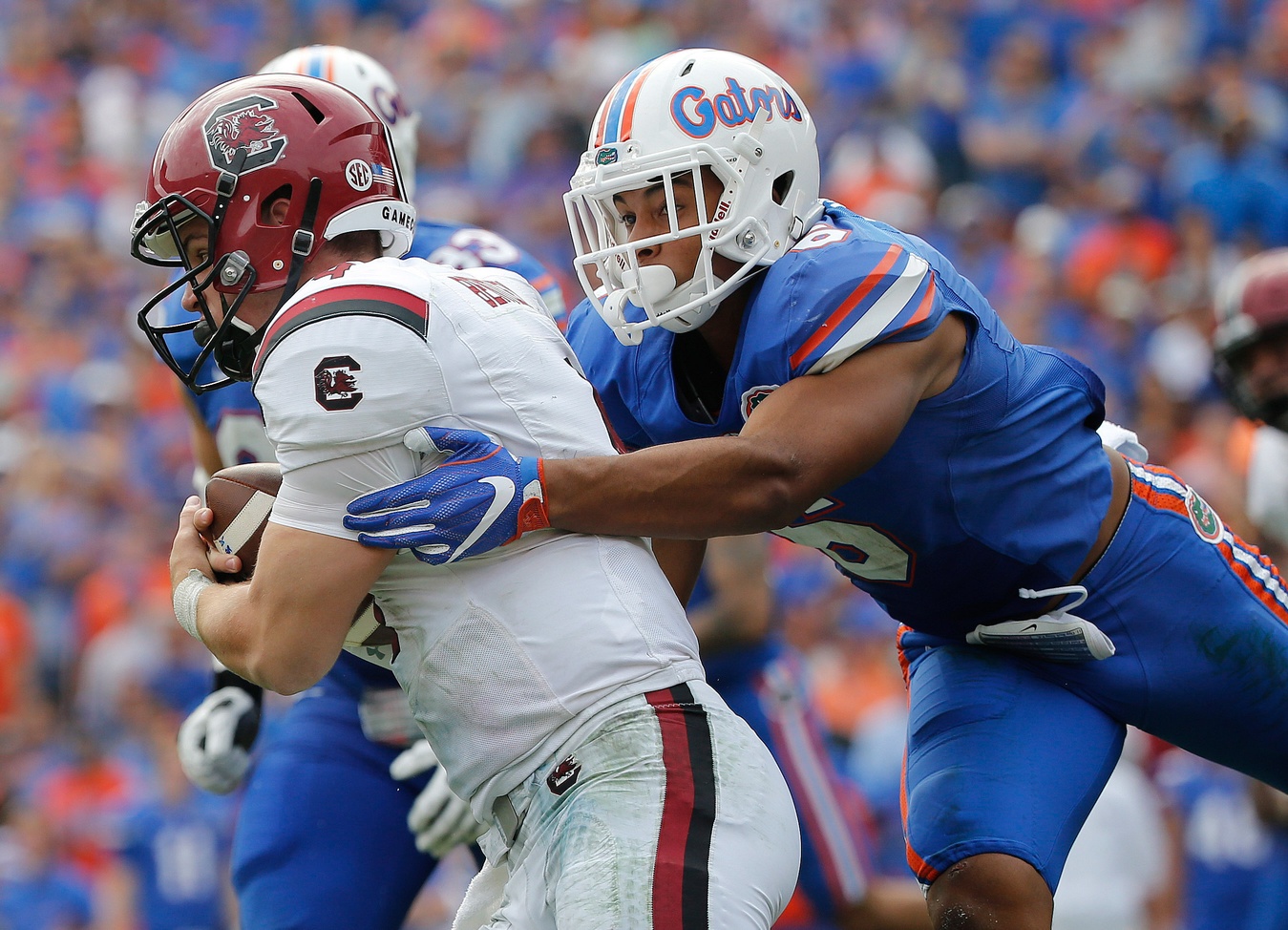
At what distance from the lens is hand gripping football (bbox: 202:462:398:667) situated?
2.55 meters

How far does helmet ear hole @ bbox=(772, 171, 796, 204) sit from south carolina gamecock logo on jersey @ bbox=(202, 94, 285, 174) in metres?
0.95

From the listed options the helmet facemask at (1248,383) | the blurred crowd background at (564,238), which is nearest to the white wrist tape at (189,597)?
the helmet facemask at (1248,383)

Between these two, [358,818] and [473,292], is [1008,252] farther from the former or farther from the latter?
[473,292]

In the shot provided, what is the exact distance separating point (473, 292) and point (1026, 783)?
144cm

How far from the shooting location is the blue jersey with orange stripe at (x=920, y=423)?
2.80 metres

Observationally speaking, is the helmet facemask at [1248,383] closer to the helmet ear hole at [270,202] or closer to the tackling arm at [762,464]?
the tackling arm at [762,464]

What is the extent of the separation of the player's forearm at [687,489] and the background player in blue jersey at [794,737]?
1.83 m

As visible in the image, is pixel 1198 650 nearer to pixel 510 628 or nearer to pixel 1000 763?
pixel 1000 763

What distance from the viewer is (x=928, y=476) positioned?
2.98 metres

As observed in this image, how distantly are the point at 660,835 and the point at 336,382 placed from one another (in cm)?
79

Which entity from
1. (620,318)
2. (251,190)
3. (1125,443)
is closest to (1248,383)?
(1125,443)

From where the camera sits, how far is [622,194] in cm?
301

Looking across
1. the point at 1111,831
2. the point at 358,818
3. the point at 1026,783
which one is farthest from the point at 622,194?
the point at 1111,831

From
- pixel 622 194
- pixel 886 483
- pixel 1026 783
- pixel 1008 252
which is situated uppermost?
pixel 622 194
